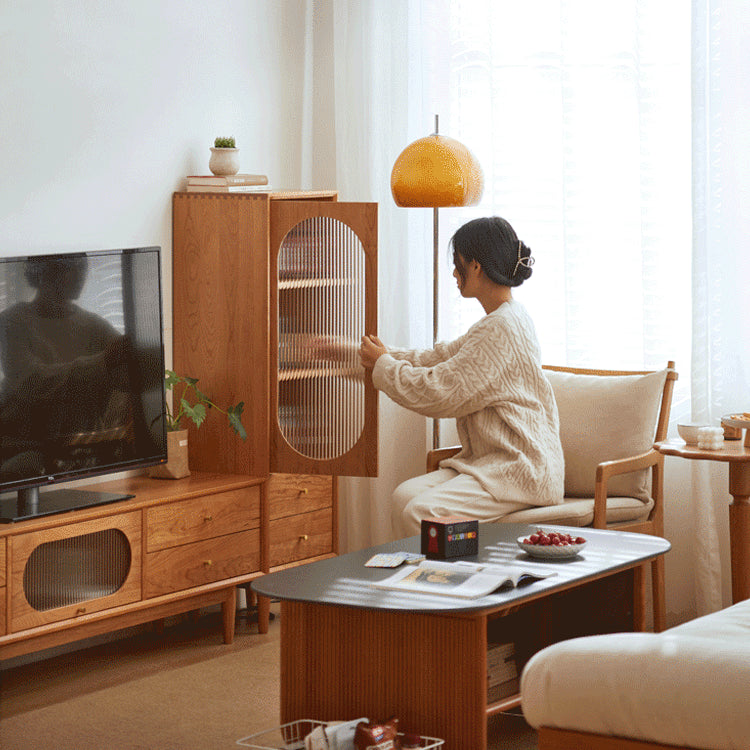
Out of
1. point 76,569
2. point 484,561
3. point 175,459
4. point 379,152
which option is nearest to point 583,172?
point 379,152

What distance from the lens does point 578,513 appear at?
397 cm

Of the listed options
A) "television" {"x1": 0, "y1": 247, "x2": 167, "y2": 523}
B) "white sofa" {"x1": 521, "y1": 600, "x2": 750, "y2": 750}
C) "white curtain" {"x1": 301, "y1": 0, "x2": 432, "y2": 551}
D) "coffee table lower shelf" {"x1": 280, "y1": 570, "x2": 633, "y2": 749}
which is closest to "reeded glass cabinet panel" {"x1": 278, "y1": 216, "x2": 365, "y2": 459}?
"television" {"x1": 0, "y1": 247, "x2": 167, "y2": 523}

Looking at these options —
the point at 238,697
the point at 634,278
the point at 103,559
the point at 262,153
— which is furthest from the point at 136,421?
the point at 634,278

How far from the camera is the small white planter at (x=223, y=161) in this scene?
14.0 ft

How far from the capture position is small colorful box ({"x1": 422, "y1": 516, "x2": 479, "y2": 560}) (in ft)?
10.6

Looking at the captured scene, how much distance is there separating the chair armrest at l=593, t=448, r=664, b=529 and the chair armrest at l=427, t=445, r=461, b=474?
0.55m

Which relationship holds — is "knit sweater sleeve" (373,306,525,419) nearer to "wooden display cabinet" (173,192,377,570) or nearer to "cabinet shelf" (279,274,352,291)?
"wooden display cabinet" (173,192,377,570)

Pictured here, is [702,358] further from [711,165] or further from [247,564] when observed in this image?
[247,564]

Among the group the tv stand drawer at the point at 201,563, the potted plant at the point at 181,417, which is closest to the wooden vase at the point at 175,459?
the potted plant at the point at 181,417

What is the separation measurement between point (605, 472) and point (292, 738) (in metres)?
1.41

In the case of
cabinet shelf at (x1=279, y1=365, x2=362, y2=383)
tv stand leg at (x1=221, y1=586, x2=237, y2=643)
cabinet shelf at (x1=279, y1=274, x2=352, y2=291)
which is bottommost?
tv stand leg at (x1=221, y1=586, x2=237, y2=643)

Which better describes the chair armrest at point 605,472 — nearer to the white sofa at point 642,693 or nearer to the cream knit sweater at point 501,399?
the cream knit sweater at point 501,399

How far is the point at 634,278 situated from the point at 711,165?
1.60 feet

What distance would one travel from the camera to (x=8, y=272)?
347 centimetres
